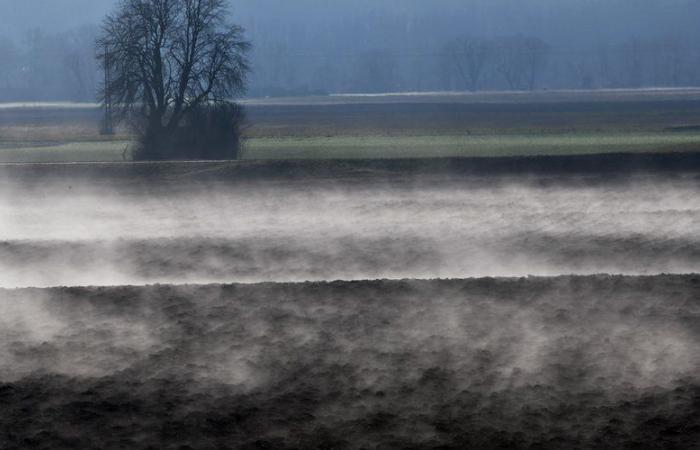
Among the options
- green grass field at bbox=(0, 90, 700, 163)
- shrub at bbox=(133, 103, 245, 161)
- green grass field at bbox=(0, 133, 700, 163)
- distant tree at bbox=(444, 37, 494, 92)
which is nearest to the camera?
green grass field at bbox=(0, 133, 700, 163)

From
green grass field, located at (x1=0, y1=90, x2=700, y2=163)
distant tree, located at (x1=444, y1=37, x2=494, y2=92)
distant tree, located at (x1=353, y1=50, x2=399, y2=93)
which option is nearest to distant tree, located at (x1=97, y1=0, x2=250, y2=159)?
green grass field, located at (x1=0, y1=90, x2=700, y2=163)

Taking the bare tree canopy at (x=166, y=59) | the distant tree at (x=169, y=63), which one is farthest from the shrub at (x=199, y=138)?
the bare tree canopy at (x=166, y=59)

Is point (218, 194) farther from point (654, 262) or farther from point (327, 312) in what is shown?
point (327, 312)

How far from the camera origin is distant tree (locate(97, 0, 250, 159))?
35.8 meters

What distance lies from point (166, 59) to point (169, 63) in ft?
0.52

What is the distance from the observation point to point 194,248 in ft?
51.4

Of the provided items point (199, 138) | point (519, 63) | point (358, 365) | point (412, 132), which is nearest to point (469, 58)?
point (519, 63)

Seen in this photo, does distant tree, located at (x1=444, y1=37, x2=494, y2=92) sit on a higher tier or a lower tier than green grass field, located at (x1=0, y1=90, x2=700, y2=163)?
higher

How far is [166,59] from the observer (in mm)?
37094

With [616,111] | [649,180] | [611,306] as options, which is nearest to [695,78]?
[616,111]

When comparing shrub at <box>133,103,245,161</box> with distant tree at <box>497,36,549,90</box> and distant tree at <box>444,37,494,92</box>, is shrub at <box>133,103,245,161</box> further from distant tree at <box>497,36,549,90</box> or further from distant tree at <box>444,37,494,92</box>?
distant tree at <box>497,36,549,90</box>

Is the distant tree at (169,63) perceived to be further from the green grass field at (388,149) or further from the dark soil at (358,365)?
the dark soil at (358,365)

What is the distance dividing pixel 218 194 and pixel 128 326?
11810mm

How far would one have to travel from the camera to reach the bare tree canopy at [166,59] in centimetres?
3603
